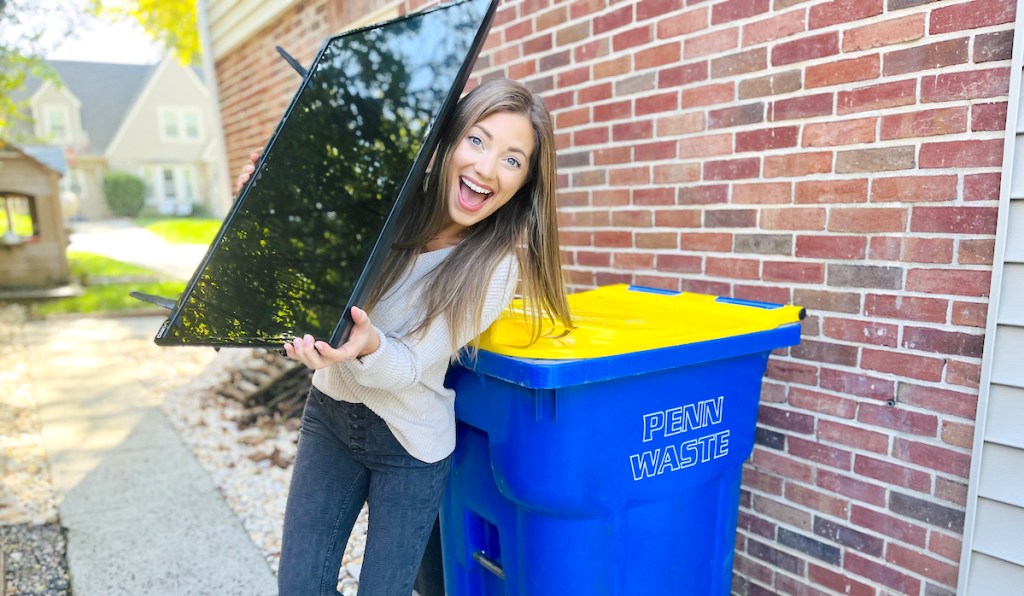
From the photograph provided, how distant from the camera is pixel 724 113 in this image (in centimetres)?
209

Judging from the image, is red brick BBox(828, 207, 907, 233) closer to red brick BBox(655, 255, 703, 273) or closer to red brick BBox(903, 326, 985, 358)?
red brick BBox(903, 326, 985, 358)

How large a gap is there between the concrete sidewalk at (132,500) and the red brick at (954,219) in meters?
2.51

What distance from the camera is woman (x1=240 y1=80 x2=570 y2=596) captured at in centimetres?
148

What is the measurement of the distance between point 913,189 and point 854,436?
689 millimetres

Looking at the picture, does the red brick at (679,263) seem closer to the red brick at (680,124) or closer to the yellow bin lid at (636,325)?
the yellow bin lid at (636,325)

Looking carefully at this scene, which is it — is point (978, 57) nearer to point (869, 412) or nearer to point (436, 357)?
point (869, 412)

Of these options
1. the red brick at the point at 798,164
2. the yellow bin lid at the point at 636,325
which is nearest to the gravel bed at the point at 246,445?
the yellow bin lid at the point at 636,325

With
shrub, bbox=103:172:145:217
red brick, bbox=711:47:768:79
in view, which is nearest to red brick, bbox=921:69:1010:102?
red brick, bbox=711:47:768:79

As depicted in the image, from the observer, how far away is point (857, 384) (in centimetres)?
186

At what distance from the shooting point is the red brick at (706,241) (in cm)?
214

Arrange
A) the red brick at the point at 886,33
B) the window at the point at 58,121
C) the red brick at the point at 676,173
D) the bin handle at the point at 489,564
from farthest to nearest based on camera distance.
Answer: the window at the point at 58,121, the red brick at the point at 676,173, the bin handle at the point at 489,564, the red brick at the point at 886,33

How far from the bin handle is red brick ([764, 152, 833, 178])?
A: 1.35m

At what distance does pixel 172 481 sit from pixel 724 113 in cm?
326

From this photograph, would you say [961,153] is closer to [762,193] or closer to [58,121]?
[762,193]
